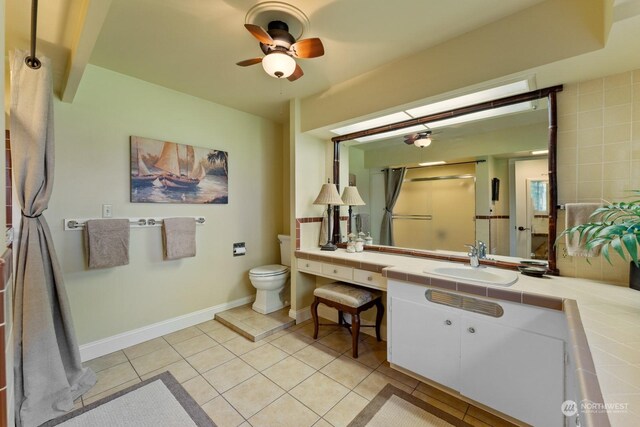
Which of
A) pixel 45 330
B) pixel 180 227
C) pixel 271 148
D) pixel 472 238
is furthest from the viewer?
pixel 271 148

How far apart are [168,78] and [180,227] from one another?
1407 millimetres

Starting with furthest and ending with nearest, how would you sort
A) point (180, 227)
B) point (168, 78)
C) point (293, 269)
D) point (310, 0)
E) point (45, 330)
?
point (293, 269), point (180, 227), point (168, 78), point (45, 330), point (310, 0)

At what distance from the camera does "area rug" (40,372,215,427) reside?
157 centimetres

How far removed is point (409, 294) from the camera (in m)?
1.90

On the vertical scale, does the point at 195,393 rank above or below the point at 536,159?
below

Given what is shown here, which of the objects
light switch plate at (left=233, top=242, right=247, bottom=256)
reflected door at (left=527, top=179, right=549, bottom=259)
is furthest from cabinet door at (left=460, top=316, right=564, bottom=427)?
light switch plate at (left=233, top=242, right=247, bottom=256)

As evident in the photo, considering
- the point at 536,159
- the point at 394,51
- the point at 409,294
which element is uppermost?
the point at 394,51

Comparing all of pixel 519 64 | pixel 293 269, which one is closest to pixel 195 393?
pixel 293 269

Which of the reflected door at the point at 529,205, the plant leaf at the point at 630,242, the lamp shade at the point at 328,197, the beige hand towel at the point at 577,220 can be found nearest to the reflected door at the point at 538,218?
the reflected door at the point at 529,205

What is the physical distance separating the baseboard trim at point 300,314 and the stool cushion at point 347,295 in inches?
22.9

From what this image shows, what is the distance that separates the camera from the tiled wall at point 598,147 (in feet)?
5.17

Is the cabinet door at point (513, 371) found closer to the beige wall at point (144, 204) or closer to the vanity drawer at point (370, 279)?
the vanity drawer at point (370, 279)

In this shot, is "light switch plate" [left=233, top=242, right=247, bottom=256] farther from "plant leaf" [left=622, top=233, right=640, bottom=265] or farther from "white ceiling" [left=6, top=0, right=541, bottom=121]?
"plant leaf" [left=622, top=233, right=640, bottom=265]

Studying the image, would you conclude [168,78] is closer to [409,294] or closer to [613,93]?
[409,294]
